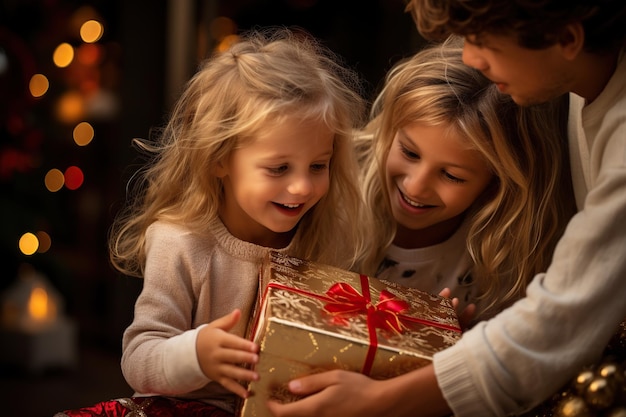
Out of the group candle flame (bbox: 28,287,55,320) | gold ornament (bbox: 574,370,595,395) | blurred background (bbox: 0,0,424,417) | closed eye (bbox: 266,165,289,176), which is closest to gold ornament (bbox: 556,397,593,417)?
gold ornament (bbox: 574,370,595,395)

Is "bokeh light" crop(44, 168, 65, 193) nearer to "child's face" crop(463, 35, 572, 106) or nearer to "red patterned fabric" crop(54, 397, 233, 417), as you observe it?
"red patterned fabric" crop(54, 397, 233, 417)

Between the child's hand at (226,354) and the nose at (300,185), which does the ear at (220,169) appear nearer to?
the nose at (300,185)

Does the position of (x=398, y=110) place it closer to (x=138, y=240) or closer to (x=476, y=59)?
(x=476, y=59)

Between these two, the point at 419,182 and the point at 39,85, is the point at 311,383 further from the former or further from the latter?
the point at 39,85

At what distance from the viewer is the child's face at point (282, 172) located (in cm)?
125

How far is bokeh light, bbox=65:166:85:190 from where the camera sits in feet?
9.97

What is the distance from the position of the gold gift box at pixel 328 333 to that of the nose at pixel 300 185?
0.38 ft

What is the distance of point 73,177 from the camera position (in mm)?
3066

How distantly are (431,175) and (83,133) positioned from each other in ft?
6.37

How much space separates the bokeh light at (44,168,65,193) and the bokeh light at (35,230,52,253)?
21cm

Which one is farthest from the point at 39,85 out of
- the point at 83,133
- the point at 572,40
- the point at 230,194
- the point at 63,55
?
the point at 572,40

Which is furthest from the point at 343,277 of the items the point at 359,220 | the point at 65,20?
the point at 65,20

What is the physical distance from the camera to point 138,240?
1.42 meters

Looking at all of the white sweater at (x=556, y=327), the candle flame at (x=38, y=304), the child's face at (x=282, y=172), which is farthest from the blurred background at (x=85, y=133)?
the white sweater at (x=556, y=327)
